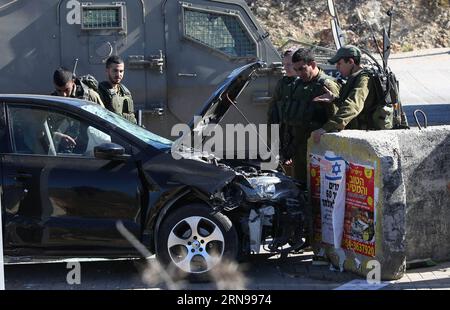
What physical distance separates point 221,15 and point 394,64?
567 inches

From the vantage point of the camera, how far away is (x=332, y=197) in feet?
22.5

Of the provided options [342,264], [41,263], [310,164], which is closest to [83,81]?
[41,263]

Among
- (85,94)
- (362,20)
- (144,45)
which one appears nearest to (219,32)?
(144,45)

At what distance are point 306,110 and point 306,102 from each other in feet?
0.24

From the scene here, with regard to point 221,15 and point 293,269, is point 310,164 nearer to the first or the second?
point 293,269

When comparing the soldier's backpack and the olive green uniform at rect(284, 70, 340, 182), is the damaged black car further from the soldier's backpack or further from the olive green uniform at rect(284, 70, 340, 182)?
the soldier's backpack

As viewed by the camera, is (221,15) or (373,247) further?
(221,15)

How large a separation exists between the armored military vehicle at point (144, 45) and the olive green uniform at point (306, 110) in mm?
2059

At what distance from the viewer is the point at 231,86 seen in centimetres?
698

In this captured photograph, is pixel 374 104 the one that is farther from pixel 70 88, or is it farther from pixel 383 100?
pixel 70 88

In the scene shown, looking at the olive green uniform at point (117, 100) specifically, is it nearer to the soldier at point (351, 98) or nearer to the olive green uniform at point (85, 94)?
the olive green uniform at point (85, 94)

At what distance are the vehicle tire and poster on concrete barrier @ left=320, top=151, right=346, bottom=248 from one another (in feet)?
2.91

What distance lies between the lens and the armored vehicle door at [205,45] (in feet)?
31.6

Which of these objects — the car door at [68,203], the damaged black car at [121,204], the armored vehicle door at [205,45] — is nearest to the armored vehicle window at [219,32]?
the armored vehicle door at [205,45]
